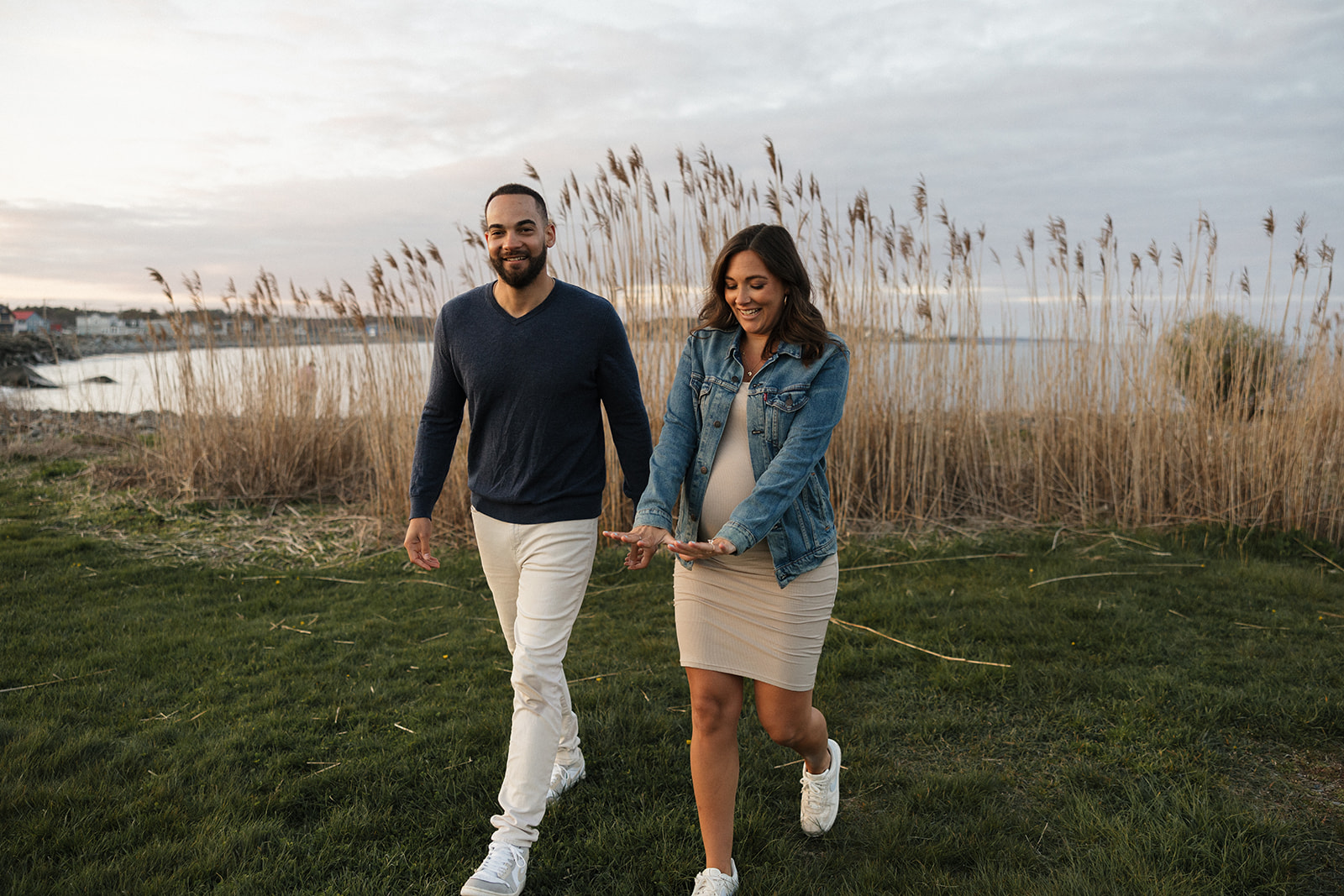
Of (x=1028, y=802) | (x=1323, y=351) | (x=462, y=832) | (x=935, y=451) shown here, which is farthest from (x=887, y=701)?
(x=1323, y=351)

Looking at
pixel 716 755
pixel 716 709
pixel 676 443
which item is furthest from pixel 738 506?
pixel 716 755

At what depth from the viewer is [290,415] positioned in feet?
22.6

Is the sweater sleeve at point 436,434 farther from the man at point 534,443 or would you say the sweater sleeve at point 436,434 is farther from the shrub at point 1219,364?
the shrub at point 1219,364

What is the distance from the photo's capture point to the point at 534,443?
7.22ft

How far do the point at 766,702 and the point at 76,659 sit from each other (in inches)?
130

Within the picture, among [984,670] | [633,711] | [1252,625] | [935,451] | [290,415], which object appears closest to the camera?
[633,711]

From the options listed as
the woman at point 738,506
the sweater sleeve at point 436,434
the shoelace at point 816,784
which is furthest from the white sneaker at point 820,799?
the sweater sleeve at point 436,434

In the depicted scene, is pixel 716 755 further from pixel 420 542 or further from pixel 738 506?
pixel 420 542

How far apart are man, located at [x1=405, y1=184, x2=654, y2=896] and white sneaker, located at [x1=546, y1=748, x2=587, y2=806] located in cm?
34

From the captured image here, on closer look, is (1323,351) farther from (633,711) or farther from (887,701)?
(633,711)

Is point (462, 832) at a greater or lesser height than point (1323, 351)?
lesser

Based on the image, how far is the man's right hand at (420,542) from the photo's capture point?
7.56ft

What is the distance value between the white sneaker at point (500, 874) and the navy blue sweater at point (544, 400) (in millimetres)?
845

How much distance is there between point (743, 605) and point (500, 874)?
89 centimetres
